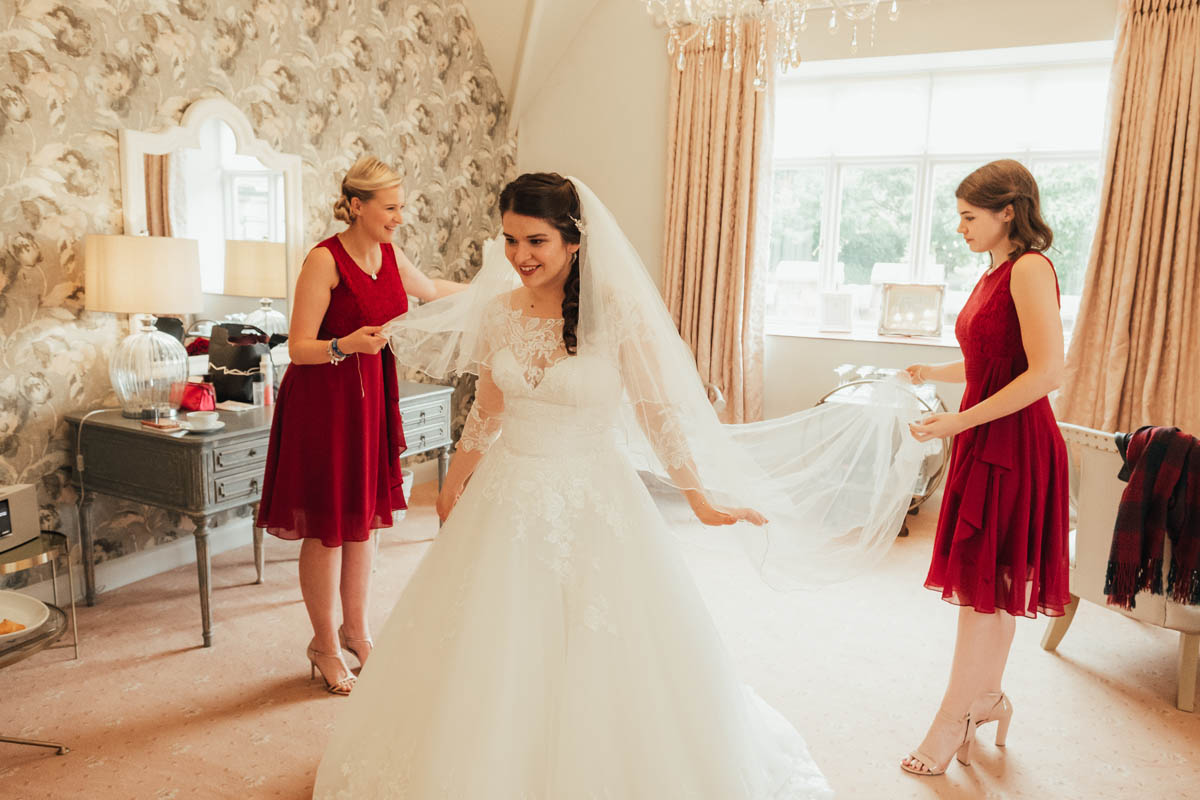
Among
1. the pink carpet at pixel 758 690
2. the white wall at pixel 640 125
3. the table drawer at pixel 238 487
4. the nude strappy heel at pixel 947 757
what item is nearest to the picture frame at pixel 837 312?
the white wall at pixel 640 125

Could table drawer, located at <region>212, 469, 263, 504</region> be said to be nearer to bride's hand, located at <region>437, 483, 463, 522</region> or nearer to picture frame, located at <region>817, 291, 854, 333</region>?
bride's hand, located at <region>437, 483, 463, 522</region>

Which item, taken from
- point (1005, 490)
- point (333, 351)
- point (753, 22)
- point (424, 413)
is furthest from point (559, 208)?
point (753, 22)

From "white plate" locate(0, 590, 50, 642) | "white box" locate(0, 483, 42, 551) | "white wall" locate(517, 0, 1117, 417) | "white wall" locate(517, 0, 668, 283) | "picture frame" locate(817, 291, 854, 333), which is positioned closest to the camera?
"white plate" locate(0, 590, 50, 642)

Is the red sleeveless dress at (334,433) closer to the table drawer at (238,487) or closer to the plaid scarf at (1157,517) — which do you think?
the table drawer at (238,487)

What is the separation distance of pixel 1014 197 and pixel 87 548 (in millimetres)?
3380

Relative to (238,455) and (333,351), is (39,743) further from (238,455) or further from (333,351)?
(333,351)

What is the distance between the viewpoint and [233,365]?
11.7ft

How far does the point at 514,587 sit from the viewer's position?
1.80 meters

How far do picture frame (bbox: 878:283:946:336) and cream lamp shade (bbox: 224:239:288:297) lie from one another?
11.4ft

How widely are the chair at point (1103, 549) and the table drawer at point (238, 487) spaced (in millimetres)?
2816

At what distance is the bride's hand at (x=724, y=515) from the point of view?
194 cm

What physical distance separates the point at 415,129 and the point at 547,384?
3484mm

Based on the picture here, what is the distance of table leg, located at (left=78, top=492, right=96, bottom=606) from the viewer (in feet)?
10.6

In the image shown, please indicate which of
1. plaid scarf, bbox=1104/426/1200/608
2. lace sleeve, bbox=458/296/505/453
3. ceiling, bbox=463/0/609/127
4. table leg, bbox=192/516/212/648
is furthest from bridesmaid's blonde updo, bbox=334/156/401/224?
ceiling, bbox=463/0/609/127
